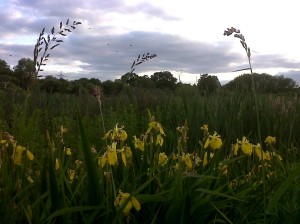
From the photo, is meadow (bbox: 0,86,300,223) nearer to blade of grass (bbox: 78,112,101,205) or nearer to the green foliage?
blade of grass (bbox: 78,112,101,205)

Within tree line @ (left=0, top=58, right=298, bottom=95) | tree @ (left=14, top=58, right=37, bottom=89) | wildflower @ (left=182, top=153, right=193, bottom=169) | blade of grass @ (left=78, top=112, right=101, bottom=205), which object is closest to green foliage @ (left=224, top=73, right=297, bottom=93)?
tree line @ (left=0, top=58, right=298, bottom=95)

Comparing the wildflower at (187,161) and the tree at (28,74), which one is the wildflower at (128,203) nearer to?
the wildflower at (187,161)

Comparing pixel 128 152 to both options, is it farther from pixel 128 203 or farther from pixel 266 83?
pixel 266 83

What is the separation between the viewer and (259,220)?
2189 millimetres

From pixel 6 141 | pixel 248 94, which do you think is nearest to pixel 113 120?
pixel 248 94

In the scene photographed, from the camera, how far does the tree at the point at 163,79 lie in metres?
9.99

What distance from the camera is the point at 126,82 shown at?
3.21 metres

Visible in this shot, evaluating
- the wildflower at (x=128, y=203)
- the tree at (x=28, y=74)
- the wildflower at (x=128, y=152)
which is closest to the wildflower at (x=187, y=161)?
the wildflower at (x=128, y=152)

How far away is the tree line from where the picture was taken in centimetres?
226

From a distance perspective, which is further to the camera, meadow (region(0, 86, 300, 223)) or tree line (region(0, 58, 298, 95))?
tree line (region(0, 58, 298, 95))

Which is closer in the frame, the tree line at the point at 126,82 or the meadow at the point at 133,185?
the meadow at the point at 133,185

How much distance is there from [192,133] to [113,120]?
0.88 meters

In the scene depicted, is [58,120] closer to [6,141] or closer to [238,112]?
[238,112]

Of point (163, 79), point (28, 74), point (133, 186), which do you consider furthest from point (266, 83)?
point (28, 74)
